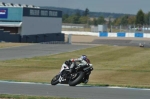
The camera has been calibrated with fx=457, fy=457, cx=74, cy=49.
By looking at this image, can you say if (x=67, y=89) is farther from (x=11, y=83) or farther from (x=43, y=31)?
(x=43, y=31)

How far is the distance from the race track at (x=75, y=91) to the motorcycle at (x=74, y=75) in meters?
0.28

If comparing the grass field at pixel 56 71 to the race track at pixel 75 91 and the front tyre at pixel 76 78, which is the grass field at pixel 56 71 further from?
the race track at pixel 75 91

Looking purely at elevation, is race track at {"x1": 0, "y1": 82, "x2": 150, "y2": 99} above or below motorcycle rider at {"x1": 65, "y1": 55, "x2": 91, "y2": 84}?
below

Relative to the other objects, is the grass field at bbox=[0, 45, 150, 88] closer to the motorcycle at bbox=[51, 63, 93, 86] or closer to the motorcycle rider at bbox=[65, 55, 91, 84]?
the motorcycle at bbox=[51, 63, 93, 86]

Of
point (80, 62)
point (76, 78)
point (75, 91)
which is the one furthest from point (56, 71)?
point (75, 91)

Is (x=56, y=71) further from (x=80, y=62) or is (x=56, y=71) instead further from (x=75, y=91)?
(x=75, y=91)

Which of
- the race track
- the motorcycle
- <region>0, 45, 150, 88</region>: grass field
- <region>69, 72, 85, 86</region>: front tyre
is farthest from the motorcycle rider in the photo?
<region>0, 45, 150, 88</region>: grass field

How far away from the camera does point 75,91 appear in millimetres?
15023

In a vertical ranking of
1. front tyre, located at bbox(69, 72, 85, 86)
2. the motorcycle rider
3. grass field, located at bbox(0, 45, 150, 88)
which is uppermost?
the motorcycle rider

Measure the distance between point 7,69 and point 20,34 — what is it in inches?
1441

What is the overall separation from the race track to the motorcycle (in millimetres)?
283

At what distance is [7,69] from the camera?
29.9 metres

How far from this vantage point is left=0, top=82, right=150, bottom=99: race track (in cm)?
1406

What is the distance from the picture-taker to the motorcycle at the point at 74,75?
1620 cm
